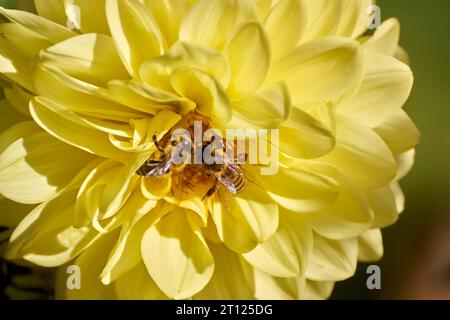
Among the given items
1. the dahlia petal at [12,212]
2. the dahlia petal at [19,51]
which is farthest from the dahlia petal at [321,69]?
the dahlia petal at [12,212]

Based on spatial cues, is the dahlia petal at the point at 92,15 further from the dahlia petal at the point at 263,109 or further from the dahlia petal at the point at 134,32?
the dahlia petal at the point at 263,109

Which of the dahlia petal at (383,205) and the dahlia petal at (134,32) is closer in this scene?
the dahlia petal at (134,32)

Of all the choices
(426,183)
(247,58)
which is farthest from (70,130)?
(426,183)

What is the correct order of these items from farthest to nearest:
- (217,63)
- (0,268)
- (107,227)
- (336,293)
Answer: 1. (336,293)
2. (0,268)
3. (107,227)
4. (217,63)

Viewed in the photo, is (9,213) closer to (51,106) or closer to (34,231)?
(34,231)

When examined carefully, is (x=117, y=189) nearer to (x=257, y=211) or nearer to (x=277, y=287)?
(x=257, y=211)

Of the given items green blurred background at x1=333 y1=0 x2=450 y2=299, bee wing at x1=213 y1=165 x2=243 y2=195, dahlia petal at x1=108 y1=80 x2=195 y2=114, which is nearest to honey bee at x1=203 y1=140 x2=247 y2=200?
bee wing at x1=213 y1=165 x2=243 y2=195
